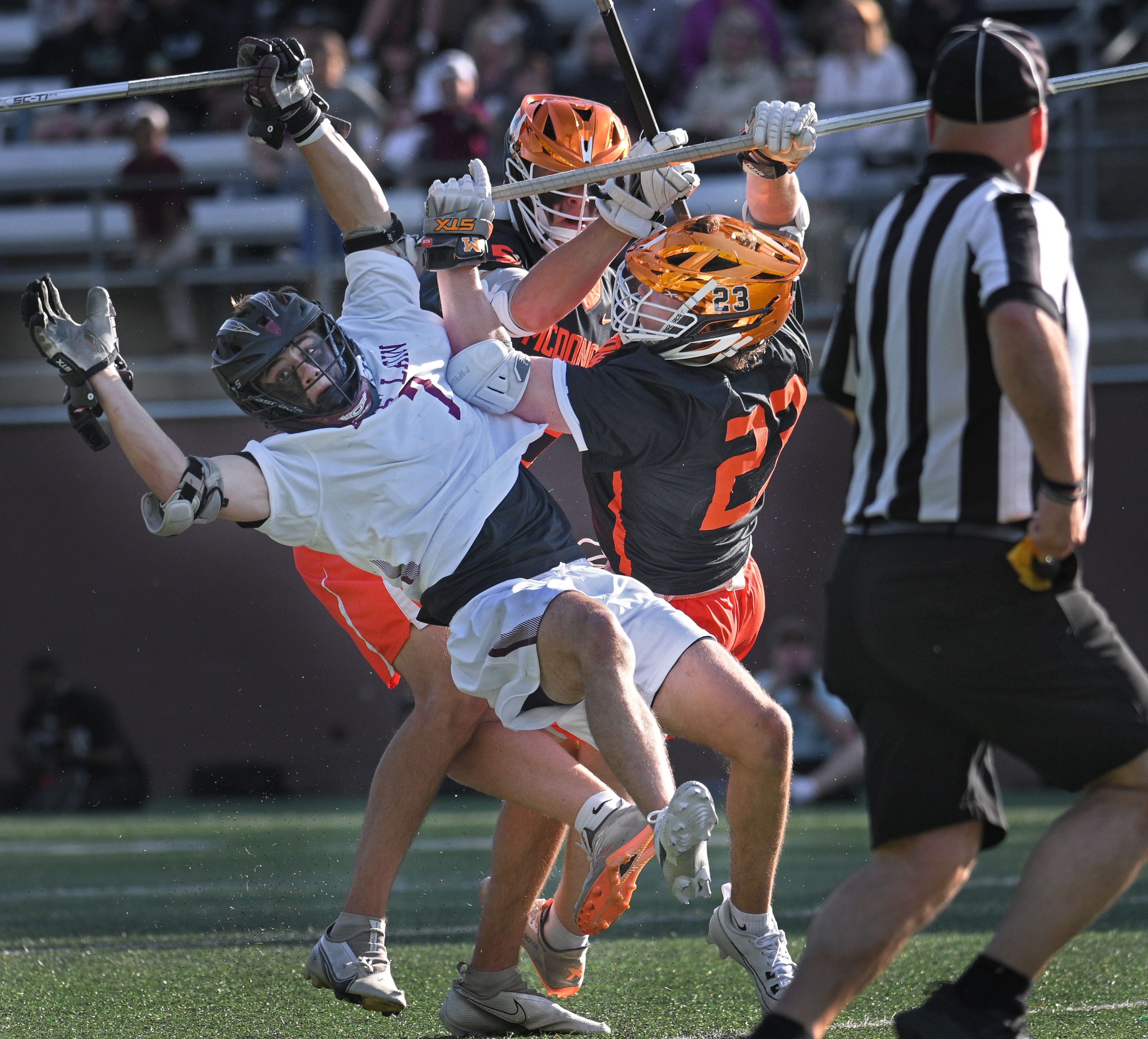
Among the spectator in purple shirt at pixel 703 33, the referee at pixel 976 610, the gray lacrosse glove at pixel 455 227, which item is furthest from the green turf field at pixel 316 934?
the spectator in purple shirt at pixel 703 33

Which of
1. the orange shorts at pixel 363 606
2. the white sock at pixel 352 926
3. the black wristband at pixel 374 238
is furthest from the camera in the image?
the orange shorts at pixel 363 606

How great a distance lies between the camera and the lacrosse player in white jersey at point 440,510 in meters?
3.56

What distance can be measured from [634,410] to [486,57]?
7.75m

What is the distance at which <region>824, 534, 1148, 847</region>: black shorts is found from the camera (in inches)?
109

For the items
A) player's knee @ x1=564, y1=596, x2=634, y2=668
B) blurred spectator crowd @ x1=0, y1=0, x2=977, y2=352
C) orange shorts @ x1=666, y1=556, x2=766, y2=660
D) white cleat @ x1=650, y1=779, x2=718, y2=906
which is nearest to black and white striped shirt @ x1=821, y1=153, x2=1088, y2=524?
white cleat @ x1=650, y1=779, x2=718, y2=906

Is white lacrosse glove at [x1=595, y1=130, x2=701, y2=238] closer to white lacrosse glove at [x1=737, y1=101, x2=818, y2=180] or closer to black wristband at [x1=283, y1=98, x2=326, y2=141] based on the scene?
white lacrosse glove at [x1=737, y1=101, x2=818, y2=180]

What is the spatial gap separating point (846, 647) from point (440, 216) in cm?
162

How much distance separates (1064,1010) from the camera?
3.92m

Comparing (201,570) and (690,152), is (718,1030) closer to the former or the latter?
(690,152)

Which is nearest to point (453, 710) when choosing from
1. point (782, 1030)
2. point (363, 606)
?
point (363, 606)

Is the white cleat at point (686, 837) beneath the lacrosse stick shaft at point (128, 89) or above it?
beneath

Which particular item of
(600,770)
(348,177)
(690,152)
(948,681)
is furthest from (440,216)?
(948,681)

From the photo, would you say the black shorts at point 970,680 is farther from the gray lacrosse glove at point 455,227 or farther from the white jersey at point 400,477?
the gray lacrosse glove at point 455,227

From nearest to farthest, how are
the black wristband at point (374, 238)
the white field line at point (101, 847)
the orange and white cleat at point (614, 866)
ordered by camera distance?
the orange and white cleat at point (614, 866), the black wristband at point (374, 238), the white field line at point (101, 847)
